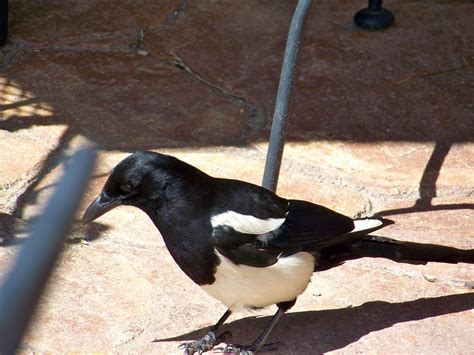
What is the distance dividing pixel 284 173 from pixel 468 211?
0.69 m

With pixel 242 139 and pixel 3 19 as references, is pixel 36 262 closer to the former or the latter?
pixel 242 139

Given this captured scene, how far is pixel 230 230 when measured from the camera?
2.29 metres

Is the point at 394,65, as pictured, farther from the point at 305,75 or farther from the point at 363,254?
the point at 363,254

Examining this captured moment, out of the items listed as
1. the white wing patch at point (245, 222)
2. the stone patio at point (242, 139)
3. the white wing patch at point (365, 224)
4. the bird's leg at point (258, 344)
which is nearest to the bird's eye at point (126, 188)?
the white wing patch at point (245, 222)

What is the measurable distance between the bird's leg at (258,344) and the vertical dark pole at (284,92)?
0.48 meters

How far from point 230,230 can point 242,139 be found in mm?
1205

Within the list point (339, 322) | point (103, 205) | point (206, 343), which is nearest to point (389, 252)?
point (339, 322)

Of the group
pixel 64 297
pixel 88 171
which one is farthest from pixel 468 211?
pixel 88 171

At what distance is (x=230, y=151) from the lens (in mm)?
3369

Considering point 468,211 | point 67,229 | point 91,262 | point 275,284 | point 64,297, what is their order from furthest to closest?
point 468,211 → point 91,262 → point 64,297 → point 275,284 → point 67,229

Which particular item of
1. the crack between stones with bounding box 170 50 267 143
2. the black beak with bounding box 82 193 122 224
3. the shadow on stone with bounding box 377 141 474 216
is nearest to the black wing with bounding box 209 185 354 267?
the black beak with bounding box 82 193 122 224

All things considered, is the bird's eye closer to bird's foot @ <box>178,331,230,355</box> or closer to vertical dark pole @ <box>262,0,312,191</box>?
bird's foot @ <box>178,331,230,355</box>

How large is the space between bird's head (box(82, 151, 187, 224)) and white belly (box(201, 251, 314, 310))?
23cm

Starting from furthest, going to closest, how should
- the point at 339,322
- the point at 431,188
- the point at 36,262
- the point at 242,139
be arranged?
the point at 242,139, the point at 431,188, the point at 339,322, the point at 36,262
